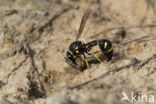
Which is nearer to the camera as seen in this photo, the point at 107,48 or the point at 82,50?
the point at 107,48

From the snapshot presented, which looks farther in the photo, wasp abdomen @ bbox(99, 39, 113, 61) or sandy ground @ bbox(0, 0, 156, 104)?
wasp abdomen @ bbox(99, 39, 113, 61)

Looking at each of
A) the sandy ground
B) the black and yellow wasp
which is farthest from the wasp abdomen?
the sandy ground

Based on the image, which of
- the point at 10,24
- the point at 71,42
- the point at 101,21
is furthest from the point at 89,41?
the point at 10,24

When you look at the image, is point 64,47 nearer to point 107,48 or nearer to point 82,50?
point 82,50

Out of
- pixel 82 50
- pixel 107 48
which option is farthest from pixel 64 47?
pixel 107 48

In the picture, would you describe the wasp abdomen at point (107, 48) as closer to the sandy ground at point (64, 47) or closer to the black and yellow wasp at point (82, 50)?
the black and yellow wasp at point (82, 50)

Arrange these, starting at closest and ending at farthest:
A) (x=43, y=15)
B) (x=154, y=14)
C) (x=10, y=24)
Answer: (x=10, y=24) < (x=43, y=15) < (x=154, y=14)

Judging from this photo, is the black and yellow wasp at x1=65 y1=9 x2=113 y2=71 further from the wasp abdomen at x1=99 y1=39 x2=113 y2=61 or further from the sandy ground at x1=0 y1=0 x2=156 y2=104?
the sandy ground at x1=0 y1=0 x2=156 y2=104

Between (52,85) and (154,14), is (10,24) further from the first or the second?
(154,14)
